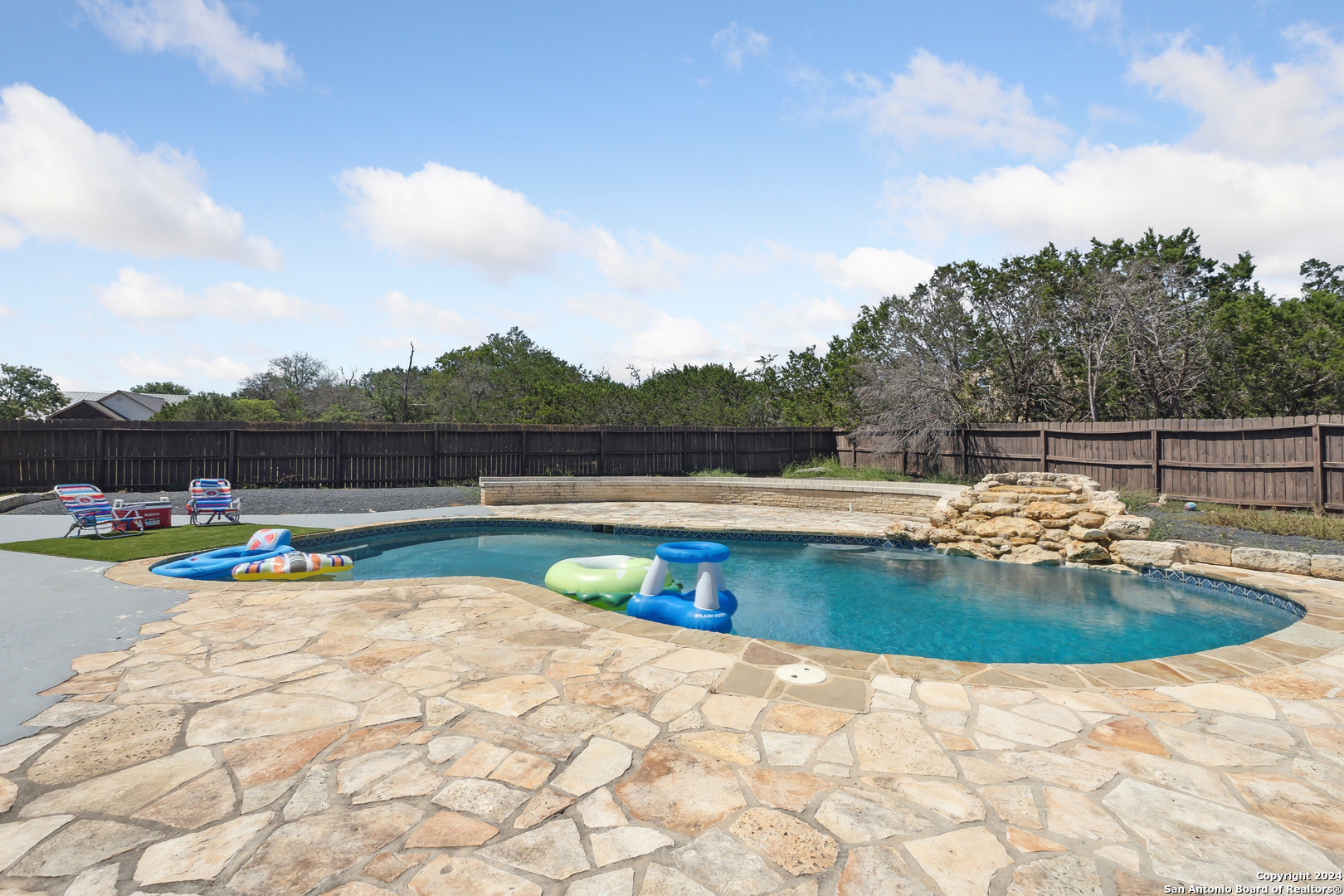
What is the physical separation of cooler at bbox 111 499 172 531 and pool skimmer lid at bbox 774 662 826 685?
9448 millimetres

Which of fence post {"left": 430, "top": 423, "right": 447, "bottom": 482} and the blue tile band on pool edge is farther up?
fence post {"left": 430, "top": 423, "right": 447, "bottom": 482}

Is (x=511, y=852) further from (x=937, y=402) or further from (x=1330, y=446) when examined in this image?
(x=937, y=402)

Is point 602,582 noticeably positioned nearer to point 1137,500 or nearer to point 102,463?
point 1137,500

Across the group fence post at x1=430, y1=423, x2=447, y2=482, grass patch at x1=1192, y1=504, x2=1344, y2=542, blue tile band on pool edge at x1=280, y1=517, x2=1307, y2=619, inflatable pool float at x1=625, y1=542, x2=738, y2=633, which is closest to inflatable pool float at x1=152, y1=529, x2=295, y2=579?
blue tile band on pool edge at x1=280, y1=517, x2=1307, y2=619

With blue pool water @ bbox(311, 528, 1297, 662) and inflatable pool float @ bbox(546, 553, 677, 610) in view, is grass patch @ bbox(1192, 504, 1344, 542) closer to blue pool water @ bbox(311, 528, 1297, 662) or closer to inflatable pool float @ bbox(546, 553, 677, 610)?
blue pool water @ bbox(311, 528, 1297, 662)

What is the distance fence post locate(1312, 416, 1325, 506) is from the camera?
341 inches

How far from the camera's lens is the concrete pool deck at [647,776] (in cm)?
177

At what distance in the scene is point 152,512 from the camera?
28.2ft

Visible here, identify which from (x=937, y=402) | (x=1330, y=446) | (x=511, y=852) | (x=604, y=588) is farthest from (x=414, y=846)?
(x=937, y=402)

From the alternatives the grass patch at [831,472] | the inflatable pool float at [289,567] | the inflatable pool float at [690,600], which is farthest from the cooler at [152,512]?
the grass patch at [831,472]

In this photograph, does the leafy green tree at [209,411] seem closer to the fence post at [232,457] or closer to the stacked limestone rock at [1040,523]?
the fence post at [232,457]

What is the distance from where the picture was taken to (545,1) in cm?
780

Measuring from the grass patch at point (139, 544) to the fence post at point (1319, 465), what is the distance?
14.7 metres

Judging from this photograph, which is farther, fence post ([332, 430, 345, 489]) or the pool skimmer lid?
fence post ([332, 430, 345, 489])
